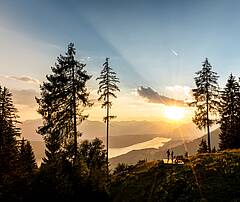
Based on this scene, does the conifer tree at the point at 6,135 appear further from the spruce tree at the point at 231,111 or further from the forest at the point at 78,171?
the spruce tree at the point at 231,111

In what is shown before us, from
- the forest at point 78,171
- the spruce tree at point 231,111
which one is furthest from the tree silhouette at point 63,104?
the spruce tree at point 231,111

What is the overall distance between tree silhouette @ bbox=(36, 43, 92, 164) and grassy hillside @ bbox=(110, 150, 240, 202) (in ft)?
23.1

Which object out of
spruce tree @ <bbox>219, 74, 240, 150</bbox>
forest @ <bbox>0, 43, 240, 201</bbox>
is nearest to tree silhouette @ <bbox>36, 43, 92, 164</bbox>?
forest @ <bbox>0, 43, 240, 201</bbox>

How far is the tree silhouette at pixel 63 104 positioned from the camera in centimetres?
3244

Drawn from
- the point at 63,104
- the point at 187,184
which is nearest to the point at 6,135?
the point at 63,104

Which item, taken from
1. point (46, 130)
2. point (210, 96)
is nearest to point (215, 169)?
point (46, 130)

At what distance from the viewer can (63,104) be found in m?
32.7

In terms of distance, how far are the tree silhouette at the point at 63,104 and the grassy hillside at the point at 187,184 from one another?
7041 mm

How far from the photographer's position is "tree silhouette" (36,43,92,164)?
32438mm

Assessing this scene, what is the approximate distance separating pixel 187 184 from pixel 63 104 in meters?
15.9

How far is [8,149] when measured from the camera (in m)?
42.1

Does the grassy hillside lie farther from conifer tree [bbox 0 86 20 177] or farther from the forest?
conifer tree [bbox 0 86 20 177]

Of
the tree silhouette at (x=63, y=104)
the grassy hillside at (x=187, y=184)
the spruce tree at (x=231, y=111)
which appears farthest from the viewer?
the spruce tree at (x=231, y=111)

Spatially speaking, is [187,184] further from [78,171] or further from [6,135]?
[6,135]
